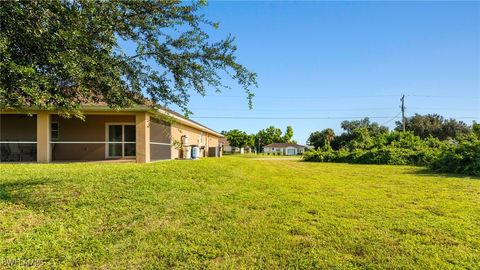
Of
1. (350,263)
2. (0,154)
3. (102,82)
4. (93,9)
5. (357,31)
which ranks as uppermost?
(357,31)

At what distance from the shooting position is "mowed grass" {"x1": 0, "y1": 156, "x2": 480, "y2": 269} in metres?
4.29

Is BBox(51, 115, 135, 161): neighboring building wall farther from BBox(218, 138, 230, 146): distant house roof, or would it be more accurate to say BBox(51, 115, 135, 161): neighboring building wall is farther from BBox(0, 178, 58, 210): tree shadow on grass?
BBox(218, 138, 230, 146): distant house roof

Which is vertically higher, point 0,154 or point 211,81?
point 211,81

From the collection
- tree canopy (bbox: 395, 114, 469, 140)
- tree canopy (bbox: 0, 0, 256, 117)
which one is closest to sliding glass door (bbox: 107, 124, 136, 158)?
tree canopy (bbox: 0, 0, 256, 117)

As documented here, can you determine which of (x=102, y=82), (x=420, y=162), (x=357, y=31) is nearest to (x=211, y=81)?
(x=102, y=82)

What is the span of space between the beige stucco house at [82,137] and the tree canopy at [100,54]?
8.42 metres

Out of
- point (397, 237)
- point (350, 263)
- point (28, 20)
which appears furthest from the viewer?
point (397, 237)

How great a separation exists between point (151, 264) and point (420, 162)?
21487 millimetres

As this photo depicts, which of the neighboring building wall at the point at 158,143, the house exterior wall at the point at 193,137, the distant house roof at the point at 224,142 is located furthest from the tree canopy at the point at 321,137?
the neighboring building wall at the point at 158,143

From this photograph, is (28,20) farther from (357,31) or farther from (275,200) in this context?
(357,31)

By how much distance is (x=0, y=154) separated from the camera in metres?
15.6

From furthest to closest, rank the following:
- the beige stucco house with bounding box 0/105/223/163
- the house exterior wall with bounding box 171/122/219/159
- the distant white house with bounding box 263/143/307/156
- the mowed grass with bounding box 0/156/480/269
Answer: the distant white house with bounding box 263/143/307/156 → the house exterior wall with bounding box 171/122/219/159 → the beige stucco house with bounding box 0/105/223/163 → the mowed grass with bounding box 0/156/480/269

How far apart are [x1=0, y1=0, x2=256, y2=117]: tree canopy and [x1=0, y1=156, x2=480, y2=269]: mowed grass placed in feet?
6.53

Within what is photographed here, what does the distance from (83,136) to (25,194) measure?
1102 cm
